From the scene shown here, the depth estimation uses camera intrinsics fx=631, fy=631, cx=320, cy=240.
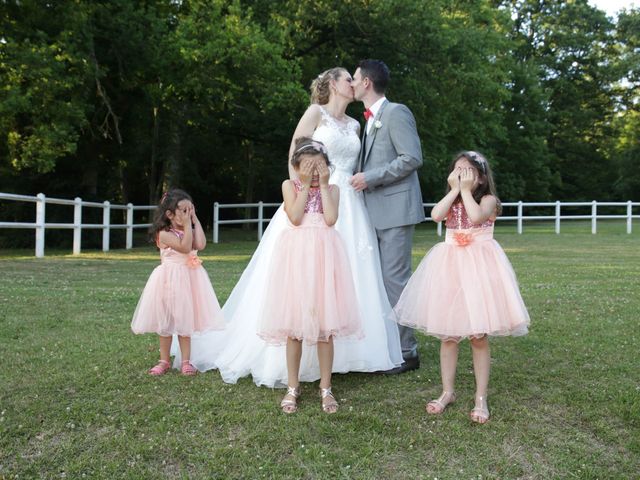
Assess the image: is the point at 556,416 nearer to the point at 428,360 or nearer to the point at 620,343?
the point at 428,360

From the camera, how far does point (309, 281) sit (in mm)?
4227

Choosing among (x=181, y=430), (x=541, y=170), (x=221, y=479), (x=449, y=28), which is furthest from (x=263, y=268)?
(x=541, y=170)

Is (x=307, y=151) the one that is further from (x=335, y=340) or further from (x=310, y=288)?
(x=335, y=340)

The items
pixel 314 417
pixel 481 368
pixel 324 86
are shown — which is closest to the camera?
pixel 314 417

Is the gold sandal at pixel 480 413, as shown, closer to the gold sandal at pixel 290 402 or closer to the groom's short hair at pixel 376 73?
the gold sandal at pixel 290 402

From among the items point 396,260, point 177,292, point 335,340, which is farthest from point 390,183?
point 177,292

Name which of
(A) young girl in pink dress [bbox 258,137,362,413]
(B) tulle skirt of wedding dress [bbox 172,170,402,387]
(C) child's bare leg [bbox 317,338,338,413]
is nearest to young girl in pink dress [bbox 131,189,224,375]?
(B) tulle skirt of wedding dress [bbox 172,170,402,387]

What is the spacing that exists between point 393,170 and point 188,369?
2287mm

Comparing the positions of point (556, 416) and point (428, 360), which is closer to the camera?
point (556, 416)

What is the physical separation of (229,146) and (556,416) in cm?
2828

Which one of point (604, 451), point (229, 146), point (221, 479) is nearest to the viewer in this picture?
point (221, 479)

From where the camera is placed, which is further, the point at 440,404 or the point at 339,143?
the point at 339,143

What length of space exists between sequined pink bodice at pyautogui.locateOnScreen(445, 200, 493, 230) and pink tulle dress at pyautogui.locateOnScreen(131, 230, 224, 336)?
2.10 m

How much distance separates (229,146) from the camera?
31141 mm
